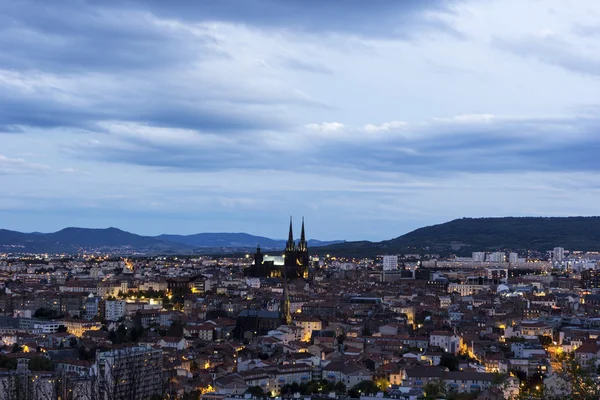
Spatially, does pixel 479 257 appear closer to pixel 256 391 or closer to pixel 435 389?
pixel 435 389

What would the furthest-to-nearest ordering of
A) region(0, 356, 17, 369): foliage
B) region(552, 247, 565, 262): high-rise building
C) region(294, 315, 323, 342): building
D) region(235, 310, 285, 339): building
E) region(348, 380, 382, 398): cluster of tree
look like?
1. region(552, 247, 565, 262): high-rise building
2. region(235, 310, 285, 339): building
3. region(294, 315, 323, 342): building
4. region(0, 356, 17, 369): foliage
5. region(348, 380, 382, 398): cluster of tree

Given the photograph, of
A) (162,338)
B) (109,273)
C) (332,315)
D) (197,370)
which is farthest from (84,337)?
(109,273)

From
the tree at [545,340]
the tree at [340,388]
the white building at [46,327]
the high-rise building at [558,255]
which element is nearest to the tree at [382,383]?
the tree at [340,388]

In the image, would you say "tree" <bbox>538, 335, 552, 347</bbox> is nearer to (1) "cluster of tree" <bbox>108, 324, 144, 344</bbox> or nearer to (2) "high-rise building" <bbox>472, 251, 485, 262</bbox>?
(1) "cluster of tree" <bbox>108, 324, 144, 344</bbox>

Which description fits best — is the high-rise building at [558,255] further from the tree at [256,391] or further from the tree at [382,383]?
the tree at [256,391]

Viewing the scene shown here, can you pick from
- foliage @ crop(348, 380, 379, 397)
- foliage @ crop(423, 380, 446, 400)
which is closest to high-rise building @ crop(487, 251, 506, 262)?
foliage @ crop(348, 380, 379, 397)

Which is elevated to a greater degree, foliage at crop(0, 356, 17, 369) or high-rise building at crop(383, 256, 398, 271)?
high-rise building at crop(383, 256, 398, 271)

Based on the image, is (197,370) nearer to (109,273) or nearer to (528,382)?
(528,382)
